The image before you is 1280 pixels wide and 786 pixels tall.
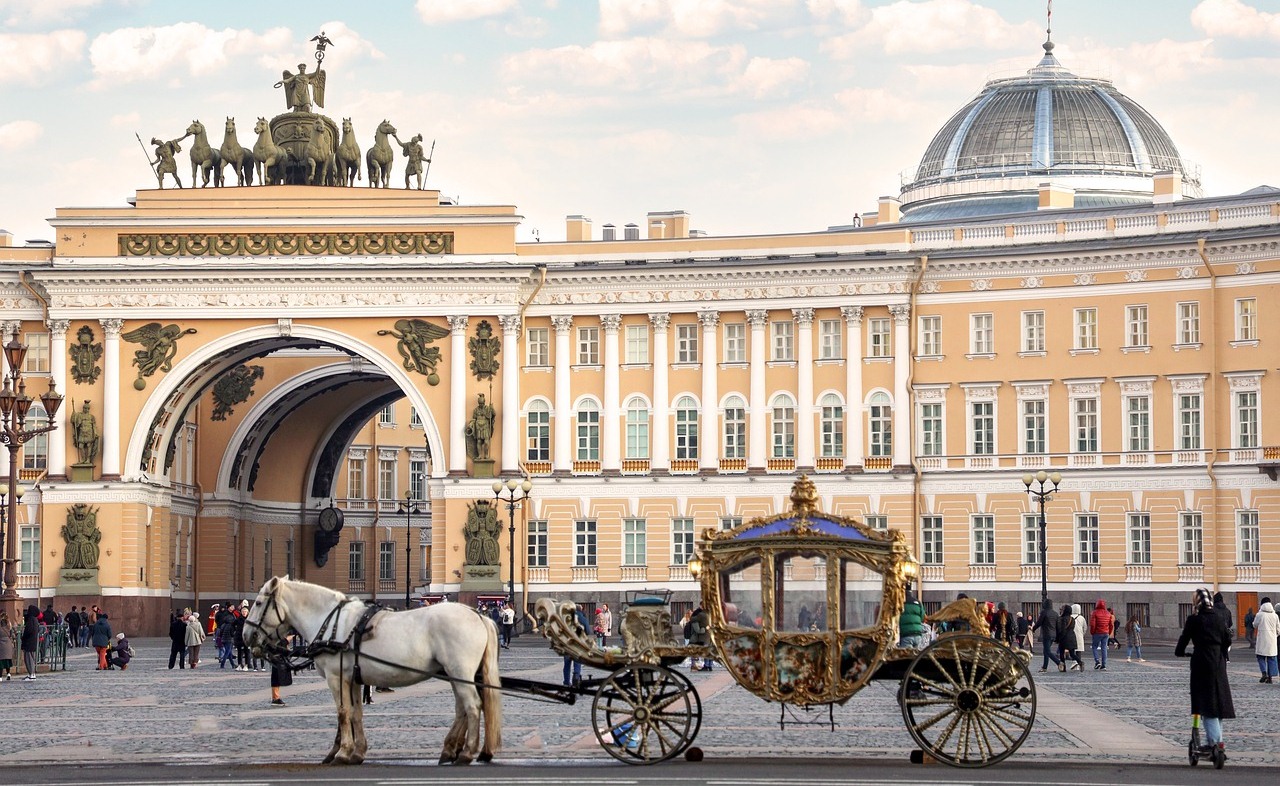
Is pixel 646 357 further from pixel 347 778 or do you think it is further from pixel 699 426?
pixel 347 778

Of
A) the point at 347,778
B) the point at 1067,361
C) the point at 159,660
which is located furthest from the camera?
the point at 1067,361

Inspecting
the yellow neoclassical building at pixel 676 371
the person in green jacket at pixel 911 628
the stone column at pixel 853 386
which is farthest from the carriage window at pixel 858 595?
the stone column at pixel 853 386

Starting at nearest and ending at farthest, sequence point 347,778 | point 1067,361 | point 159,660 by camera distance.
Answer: point 347,778
point 159,660
point 1067,361

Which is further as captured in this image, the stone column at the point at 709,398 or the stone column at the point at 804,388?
the stone column at the point at 709,398

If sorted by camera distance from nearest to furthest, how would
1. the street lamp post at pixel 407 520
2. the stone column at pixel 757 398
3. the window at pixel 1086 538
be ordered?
the window at pixel 1086 538 → the stone column at pixel 757 398 → the street lamp post at pixel 407 520

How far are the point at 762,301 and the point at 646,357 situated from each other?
12.3 ft

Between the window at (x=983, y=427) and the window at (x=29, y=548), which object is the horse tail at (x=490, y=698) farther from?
the window at (x=29, y=548)

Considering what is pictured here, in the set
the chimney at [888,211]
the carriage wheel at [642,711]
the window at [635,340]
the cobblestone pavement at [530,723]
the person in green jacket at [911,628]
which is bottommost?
the cobblestone pavement at [530,723]

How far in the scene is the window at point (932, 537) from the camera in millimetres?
63125

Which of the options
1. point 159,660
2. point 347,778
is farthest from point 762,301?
point 347,778

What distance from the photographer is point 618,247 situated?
65.2m

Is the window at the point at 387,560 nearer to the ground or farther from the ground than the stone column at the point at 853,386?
nearer to the ground

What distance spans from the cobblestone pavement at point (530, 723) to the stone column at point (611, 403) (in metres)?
24.1

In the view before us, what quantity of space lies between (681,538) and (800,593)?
41.2 meters
